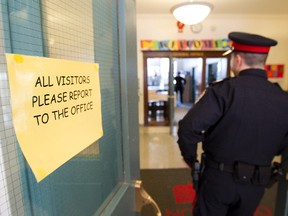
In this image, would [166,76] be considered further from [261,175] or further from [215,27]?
[261,175]

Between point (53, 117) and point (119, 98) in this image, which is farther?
point (119, 98)

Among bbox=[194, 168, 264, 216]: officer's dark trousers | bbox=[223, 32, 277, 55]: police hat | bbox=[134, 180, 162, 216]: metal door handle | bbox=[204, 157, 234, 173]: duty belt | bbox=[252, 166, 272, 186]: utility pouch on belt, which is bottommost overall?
bbox=[194, 168, 264, 216]: officer's dark trousers

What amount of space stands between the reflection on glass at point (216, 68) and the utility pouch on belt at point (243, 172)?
14.4 feet

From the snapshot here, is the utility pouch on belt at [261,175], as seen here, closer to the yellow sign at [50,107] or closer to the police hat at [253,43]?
the police hat at [253,43]

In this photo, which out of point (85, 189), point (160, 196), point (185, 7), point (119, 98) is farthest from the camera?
point (185, 7)

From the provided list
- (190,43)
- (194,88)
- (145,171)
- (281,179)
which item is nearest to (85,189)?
(281,179)

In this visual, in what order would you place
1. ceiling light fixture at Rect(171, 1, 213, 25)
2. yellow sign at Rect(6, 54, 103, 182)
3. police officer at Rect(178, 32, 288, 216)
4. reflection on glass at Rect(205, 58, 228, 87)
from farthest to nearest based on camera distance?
reflection on glass at Rect(205, 58, 228, 87) → ceiling light fixture at Rect(171, 1, 213, 25) → police officer at Rect(178, 32, 288, 216) → yellow sign at Rect(6, 54, 103, 182)

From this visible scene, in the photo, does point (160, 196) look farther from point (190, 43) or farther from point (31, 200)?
point (190, 43)

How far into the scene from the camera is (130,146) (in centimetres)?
71

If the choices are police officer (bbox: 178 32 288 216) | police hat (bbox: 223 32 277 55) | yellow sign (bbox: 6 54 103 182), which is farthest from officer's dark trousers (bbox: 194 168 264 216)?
yellow sign (bbox: 6 54 103 182)

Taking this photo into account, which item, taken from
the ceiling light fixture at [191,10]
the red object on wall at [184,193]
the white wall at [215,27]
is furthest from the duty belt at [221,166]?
the white wall at [215,27]

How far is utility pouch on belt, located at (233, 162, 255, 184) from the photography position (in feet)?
3.99

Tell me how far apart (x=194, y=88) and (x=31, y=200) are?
8.30m

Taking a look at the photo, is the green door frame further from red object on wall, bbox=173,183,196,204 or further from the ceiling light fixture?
the ceiling light fixture
